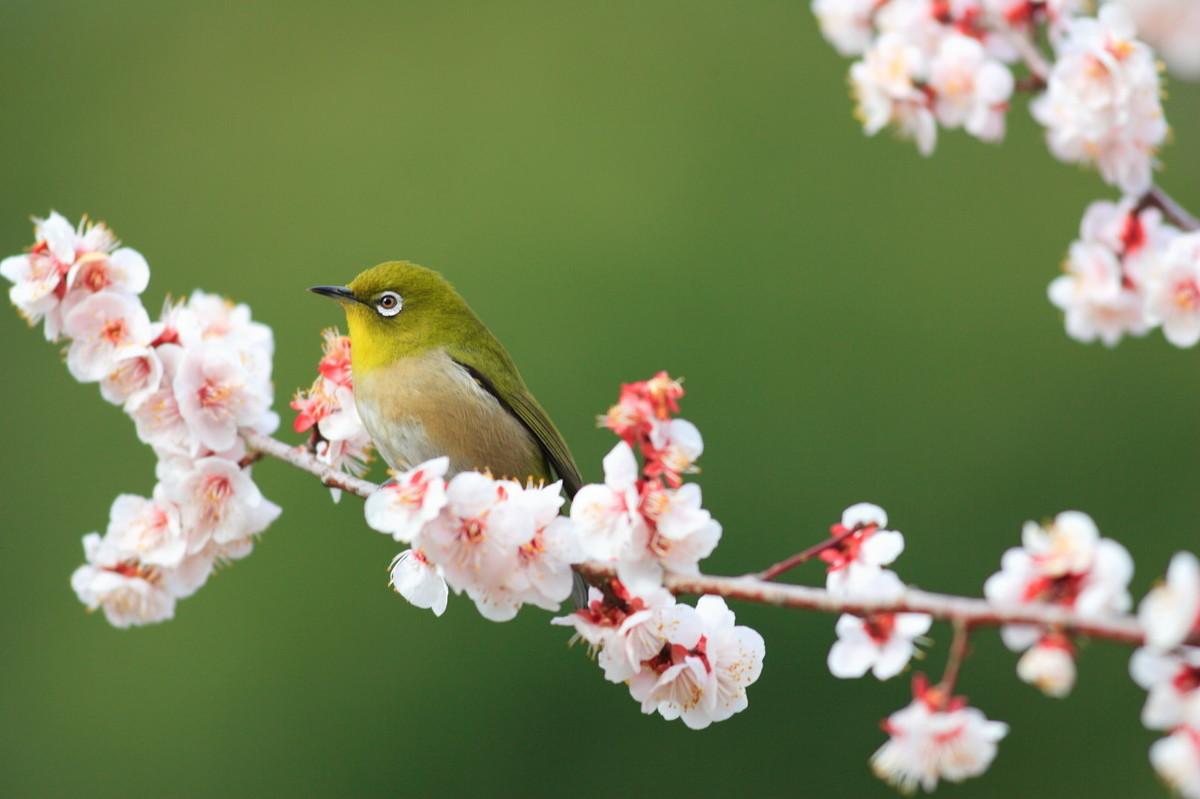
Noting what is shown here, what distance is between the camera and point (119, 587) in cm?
303

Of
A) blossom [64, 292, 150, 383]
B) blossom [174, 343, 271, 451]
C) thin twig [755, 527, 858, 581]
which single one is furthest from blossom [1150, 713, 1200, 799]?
blossom [64, 292, 150, 383]

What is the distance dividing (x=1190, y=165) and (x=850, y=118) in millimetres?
2189

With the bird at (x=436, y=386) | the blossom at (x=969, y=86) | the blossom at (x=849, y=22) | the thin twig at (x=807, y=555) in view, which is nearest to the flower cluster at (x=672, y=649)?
the thin twig at (x=807, y=555)

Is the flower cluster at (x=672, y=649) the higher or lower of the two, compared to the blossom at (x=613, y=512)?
lower

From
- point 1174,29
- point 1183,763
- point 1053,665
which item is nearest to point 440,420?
point 1053,665

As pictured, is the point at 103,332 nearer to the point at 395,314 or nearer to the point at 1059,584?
the point at 395,314

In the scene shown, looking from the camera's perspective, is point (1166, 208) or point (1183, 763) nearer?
point (1183, 763)

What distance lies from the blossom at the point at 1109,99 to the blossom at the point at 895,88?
1.24 feet

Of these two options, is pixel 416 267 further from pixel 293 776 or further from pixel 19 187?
pixel 19 187

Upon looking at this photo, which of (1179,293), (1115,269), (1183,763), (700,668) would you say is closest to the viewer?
(1183,763)

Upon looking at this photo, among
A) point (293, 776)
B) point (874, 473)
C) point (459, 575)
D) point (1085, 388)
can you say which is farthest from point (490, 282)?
point (459, 575)

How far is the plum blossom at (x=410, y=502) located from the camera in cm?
232

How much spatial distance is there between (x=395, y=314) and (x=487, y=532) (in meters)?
1.45

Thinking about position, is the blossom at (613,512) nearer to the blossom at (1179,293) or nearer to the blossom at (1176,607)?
the blossom at (1176,607)
